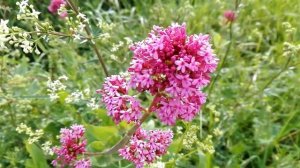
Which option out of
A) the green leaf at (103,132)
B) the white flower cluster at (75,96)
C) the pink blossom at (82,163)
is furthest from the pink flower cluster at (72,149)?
the green leaf at (103,132)

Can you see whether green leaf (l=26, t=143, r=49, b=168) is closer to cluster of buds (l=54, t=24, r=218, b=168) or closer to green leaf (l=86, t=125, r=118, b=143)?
green leaf (l=86, t=125, r=118, b=143)

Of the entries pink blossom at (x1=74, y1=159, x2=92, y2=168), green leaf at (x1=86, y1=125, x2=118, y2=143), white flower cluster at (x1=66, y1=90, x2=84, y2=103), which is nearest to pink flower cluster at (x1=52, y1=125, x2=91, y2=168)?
pink blossom at (x1=74, y1=159, x2=92, y2=168)

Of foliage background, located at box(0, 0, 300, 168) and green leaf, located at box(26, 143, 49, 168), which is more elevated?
foliage background, located at box(0, 0, 300, 168)

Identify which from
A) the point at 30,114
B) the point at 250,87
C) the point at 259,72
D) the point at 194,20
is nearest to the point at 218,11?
the point at 194,20

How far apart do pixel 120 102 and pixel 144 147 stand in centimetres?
17

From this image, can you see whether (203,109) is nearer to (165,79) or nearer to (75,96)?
(75,96)

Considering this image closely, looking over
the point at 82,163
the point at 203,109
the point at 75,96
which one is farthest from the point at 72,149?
the point at 203,109

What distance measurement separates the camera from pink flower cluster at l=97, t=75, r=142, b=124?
1.49m

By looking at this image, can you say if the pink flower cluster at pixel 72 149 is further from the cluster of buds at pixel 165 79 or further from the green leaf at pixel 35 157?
the green leaf at pixel 35 157

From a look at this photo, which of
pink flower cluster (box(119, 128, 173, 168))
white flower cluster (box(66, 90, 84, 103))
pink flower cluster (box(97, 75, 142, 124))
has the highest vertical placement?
white flower cluster (box(66, 90, 84, 103))

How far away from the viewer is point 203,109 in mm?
2652

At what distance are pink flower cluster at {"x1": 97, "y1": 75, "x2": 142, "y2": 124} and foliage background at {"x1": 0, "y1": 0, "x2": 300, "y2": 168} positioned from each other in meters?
0.35

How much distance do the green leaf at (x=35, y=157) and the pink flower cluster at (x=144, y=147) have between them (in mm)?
550

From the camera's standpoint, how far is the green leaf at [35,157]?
2010mm
